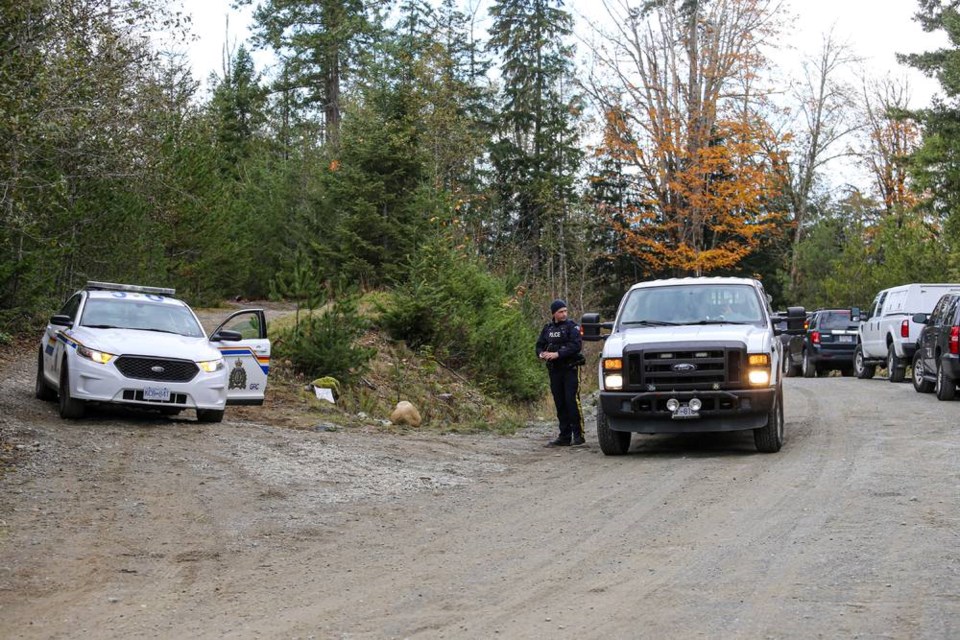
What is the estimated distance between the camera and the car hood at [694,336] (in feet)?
42.9

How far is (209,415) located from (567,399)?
4.94 meters

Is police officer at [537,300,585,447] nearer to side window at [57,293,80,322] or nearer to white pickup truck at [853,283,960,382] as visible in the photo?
side window at [57,293,80,322]

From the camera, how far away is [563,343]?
1498 centimetres

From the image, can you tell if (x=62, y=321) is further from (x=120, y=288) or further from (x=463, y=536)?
(x=463, y=536)

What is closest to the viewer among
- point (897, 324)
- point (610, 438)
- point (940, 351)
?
point (610, 438)

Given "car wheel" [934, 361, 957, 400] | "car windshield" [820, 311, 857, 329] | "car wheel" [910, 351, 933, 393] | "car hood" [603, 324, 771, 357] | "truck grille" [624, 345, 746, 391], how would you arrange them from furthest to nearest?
"car windshield" [820, 311, 857, 329], "car wheel" [910, 351, 933, 393], "car wheel" [934, 361, 957, 400], "car hood" [603, 324, 771, 357], "truck grille" [624, 345, 746, 391]

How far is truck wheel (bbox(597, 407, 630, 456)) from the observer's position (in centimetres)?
1356

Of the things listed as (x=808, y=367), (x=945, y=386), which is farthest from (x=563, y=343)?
(x=808, y=367)

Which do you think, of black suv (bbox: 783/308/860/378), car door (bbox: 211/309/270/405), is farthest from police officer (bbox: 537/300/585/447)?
black suv (bbox: 783/308/860/378)

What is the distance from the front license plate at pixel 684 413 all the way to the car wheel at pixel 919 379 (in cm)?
1097

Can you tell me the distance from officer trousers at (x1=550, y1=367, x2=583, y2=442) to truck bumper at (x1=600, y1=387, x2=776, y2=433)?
1.75m

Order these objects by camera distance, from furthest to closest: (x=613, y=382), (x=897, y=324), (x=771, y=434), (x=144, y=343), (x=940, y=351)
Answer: (x=897, y=324), (x=940, y=351), (x=144, y=343), (x=613, y=382), (x=771, y=434)

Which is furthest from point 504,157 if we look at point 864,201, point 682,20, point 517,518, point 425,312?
point 517,518

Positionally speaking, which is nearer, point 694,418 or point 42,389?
point 694,418
